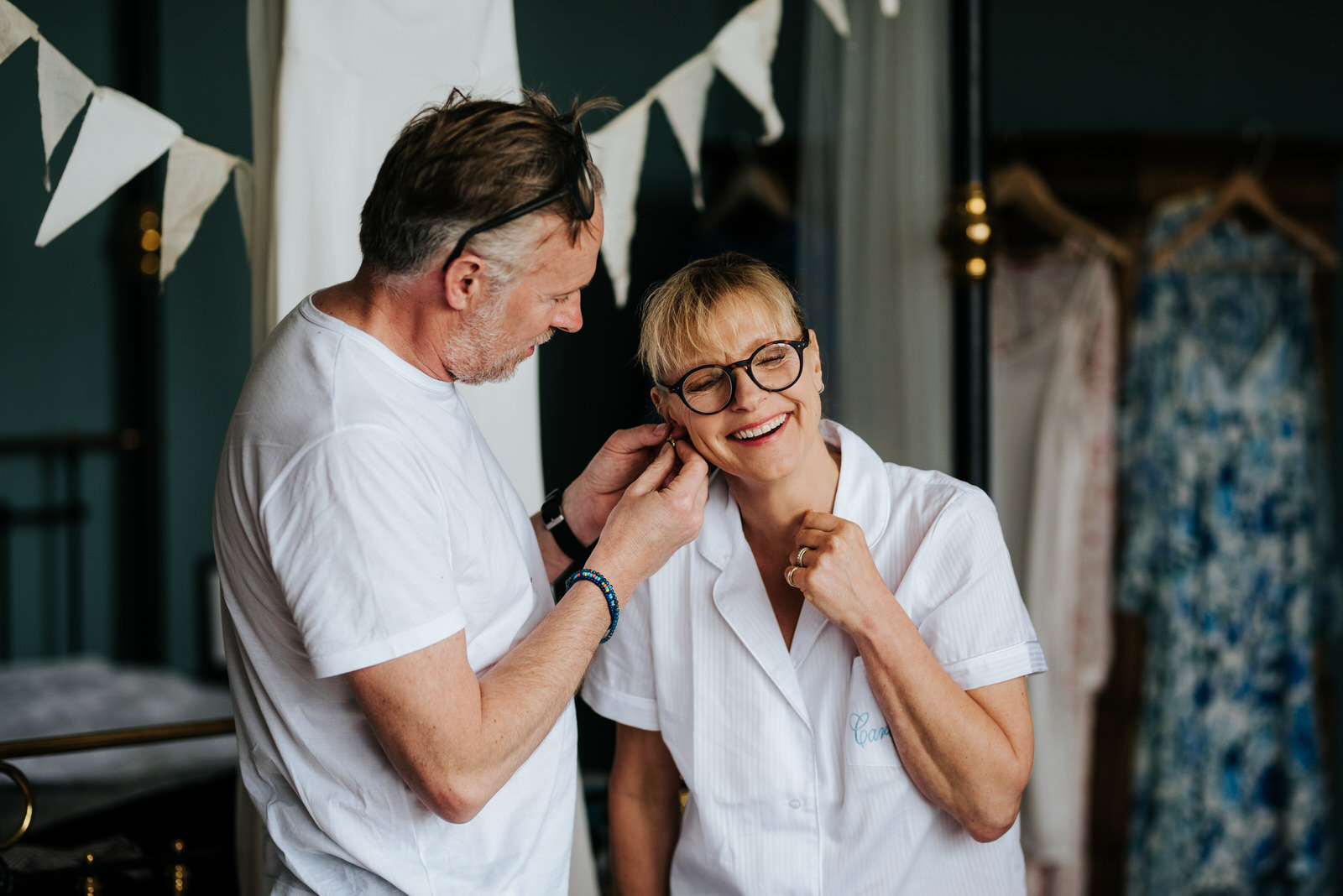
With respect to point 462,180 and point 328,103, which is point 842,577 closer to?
point 462,180

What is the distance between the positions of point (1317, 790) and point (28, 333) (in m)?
4.10

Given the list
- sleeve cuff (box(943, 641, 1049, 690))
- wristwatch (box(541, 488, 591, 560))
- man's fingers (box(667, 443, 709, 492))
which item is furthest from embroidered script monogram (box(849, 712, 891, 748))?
wristwatch (box(541, 488, 591, 560))

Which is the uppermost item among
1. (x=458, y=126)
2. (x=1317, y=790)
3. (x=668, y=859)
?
(x=458, y=126)

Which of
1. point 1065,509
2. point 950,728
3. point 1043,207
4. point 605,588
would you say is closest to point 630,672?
point 605,588

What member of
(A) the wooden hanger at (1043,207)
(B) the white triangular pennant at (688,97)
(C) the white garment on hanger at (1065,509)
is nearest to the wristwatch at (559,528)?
(B) the white triangular pennant at (688,97)

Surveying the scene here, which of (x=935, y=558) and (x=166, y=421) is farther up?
(x=166, y=421)

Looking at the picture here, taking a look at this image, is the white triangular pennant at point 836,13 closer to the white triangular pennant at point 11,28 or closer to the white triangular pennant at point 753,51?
the white triangular pennant at point 753,51

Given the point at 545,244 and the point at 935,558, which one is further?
the point at 935,558

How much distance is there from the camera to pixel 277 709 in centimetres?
116

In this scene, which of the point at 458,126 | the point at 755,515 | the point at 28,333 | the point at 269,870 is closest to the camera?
the point at 458,126

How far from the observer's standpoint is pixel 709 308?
136 cm

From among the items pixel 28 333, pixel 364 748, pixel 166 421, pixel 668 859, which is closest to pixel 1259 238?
pixel 668 859

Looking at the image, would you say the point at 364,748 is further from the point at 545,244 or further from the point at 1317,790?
the point at 1317,790

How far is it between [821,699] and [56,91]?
1.26 m
